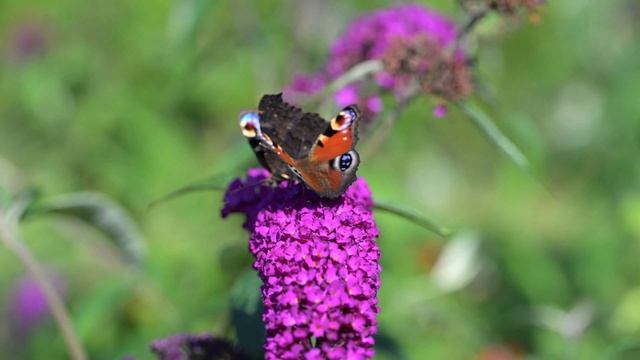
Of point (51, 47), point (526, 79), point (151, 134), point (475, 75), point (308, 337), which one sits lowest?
point (308, 337)

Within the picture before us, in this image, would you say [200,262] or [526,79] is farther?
[526,79]

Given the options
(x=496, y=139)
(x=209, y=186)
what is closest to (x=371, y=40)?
(x=496, y=139)

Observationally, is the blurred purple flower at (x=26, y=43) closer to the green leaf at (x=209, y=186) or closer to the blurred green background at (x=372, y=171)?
the blurred green background at (x=372, y=171)

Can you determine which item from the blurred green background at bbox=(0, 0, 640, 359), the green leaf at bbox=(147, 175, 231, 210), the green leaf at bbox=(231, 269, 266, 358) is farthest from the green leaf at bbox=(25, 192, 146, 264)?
the green leaf at bbox=(231, 269, 266, 358)

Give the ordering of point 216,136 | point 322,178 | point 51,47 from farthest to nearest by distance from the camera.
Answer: point 216,136 < point 51,47 < point 322,178

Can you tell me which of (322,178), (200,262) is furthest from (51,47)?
(322,178)

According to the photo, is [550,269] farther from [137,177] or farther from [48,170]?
[48,170]

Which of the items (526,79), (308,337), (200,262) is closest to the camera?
(308,337)

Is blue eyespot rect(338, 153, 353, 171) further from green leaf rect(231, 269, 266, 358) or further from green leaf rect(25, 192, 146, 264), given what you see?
green leaf rect(25, 192, 146, 264)
